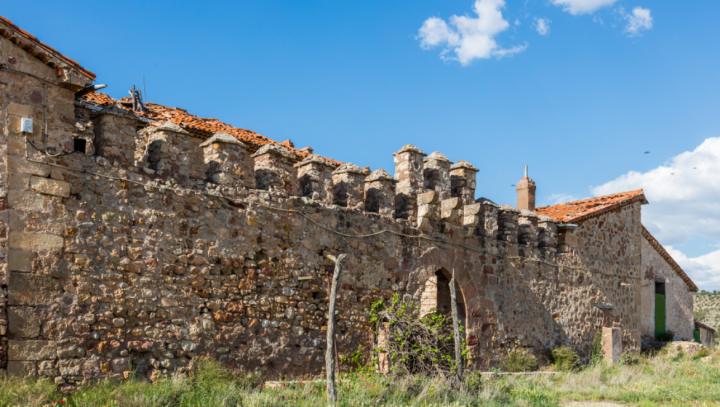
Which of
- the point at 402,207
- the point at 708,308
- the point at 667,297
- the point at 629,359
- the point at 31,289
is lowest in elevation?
the point at 629,359

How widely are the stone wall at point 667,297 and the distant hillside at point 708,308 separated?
12608 millimetres

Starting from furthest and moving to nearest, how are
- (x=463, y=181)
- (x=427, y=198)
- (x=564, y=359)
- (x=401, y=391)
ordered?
(x=564, y=359)
(x=463, y=181)
(x=427, y=198)
(x=401, y=391)

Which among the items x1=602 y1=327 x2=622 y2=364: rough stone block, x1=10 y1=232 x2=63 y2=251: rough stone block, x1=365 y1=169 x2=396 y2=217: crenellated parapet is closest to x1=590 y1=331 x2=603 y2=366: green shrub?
x1=602 y1=327 x2=622 y2=364: rough stone block

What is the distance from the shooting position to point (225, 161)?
10.4 metres

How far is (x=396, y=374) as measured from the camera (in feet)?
36.7

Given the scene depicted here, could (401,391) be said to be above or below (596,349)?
below

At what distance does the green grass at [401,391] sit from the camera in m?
8.27

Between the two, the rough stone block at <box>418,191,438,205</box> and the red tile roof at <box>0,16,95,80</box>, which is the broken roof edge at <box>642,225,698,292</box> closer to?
the rough stone block at <box>418,191,438,205</box>

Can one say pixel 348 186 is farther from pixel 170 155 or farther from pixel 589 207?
pixel 589 207

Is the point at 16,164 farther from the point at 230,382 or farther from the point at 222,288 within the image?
the point at 230,382

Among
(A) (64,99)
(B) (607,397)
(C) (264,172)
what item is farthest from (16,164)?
(B) (607,397)

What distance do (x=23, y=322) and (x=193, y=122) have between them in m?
5.60

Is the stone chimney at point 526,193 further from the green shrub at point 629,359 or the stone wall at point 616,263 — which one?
the green shrub at point 629,359

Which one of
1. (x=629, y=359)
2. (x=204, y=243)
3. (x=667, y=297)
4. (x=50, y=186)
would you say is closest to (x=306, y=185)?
(x=204, y=243)
